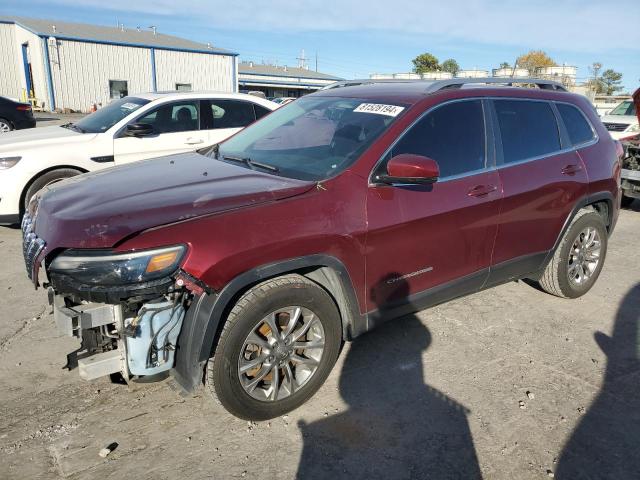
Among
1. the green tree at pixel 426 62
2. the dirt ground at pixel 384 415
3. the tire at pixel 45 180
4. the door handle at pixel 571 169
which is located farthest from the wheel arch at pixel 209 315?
the green tree at pixel 426 62

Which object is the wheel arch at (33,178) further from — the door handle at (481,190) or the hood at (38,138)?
the door handle at (481,190)

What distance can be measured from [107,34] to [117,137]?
33.2 meters

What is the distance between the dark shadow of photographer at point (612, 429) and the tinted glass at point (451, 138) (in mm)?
1671

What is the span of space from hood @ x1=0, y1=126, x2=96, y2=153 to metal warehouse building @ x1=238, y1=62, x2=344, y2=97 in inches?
1760

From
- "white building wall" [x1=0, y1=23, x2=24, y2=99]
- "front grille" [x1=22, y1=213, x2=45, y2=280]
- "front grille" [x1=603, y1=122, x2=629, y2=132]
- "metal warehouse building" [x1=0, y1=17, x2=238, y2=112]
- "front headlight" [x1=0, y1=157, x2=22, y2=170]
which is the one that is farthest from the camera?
"white building wall" [x1=0, y1=23, x2=24, y2=99]

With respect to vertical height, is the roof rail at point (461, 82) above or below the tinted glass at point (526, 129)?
above

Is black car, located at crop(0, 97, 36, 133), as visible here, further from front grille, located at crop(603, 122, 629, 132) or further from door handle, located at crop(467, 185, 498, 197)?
front grille, located at crop(603, 122, 629, 132)

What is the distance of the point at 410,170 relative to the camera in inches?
113

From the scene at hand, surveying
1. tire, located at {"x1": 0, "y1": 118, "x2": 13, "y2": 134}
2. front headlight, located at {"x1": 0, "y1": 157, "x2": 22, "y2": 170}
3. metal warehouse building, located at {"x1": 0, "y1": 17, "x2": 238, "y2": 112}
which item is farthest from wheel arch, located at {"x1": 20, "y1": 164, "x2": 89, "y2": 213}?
metal warehouse building, located at {"x1": 0, "y1": 17, "x2": 238, "y2": 112}

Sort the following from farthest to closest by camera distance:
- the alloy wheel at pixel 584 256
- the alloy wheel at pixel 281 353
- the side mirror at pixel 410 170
Answer: the alloy wheel at pixel 584 256
the side mirror at pixel 410 170
the alloy wheel at pixel 281 353

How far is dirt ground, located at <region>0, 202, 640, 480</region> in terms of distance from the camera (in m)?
2.57

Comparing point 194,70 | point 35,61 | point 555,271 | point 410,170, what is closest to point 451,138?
point 410,170

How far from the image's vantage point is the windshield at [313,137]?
3.15m

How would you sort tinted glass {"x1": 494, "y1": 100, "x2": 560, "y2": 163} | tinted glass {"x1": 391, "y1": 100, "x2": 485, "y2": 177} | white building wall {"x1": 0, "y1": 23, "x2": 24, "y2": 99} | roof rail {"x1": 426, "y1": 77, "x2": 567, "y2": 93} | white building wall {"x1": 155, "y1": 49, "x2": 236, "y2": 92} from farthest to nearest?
1. white building wall {"x1": 155, "y1": 49, "x2": 236, "y2": 92}
2. white building wall {"x1": 0, "y1": 23, "x2": 24, "y2": 99}
3. tinted glass {"x1": 494, "y1": 100, "x2": 560, "y2": 163}
4. roof rail {"x1": 426, "y1": 77, "x2": 567, "y2": 93}
5. tinted glass {"x1": 391, "y1": 100, "x2": 485, "y2": 177}
